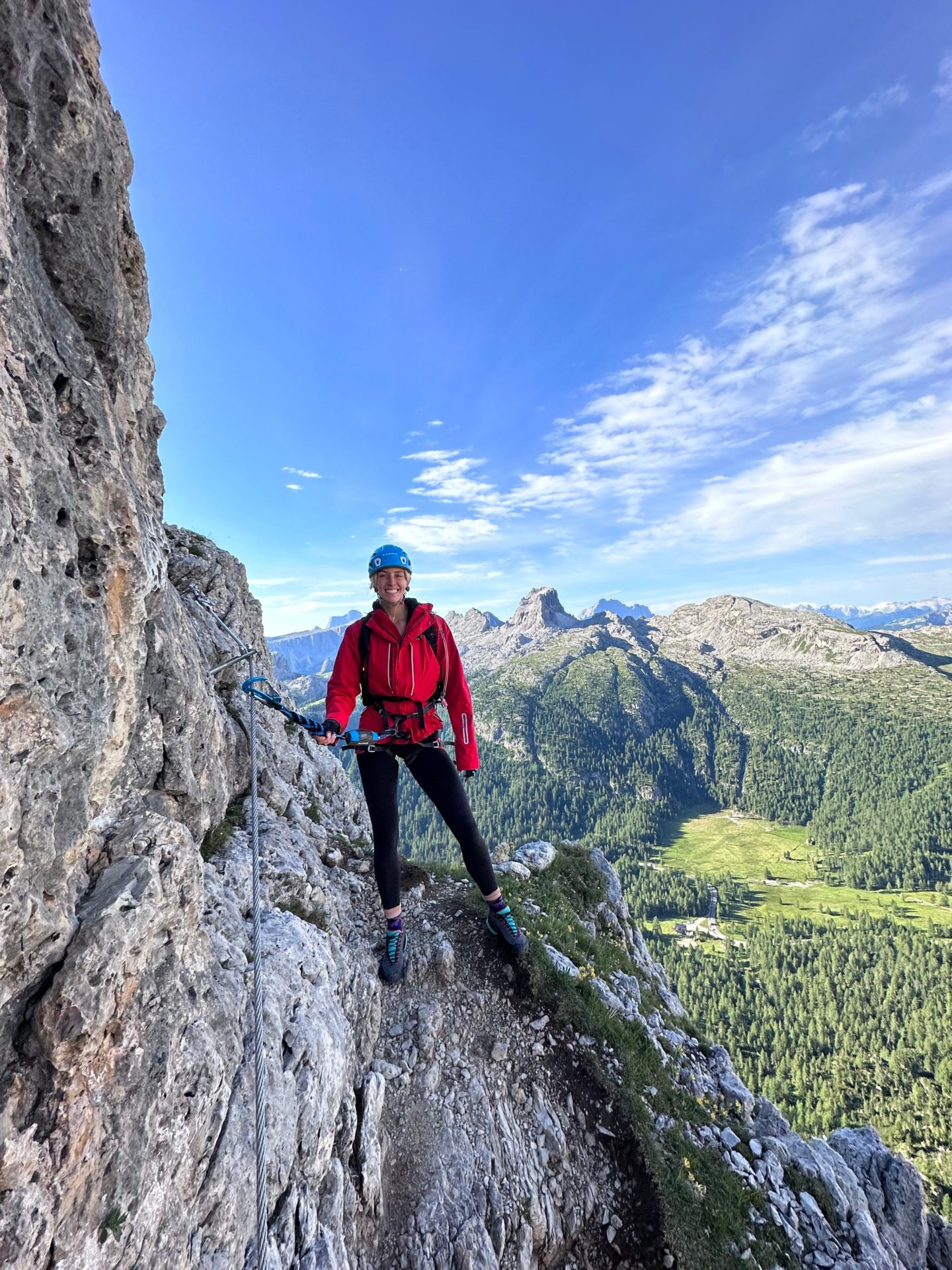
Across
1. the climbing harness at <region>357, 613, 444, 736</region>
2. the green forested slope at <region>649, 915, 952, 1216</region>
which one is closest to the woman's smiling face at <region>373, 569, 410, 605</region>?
the climbing harness at <region>357, 613, 444, 736</region>

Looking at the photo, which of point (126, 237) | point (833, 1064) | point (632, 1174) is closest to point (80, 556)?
point (126, 237)

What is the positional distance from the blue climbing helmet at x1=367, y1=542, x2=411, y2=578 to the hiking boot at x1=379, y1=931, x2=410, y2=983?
6.98 metres

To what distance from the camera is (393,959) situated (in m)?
9.62

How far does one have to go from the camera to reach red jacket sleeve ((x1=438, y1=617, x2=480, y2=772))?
8875 mm

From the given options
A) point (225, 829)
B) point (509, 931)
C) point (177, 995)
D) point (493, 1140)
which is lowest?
point (493, 1140)

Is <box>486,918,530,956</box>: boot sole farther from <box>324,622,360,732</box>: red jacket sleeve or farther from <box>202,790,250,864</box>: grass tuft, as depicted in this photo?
<box>324,622,360,732</box>: red jacket sleeve

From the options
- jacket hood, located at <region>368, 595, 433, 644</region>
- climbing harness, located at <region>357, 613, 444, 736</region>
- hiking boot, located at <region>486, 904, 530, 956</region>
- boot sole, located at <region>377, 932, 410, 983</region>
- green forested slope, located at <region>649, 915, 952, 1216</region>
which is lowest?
green forested slope, located at <region>649, 915, 952, 1216</region>

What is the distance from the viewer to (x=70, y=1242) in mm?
Answer: 3701

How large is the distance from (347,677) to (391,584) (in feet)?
5.67

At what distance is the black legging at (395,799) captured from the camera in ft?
28.0

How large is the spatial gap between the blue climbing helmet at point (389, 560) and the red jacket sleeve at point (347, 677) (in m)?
1.00

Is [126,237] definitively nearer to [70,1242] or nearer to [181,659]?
[181,659]

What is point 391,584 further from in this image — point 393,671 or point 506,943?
point 506,943

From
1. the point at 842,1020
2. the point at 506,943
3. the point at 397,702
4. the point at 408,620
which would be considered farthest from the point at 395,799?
the point at 842,1020
